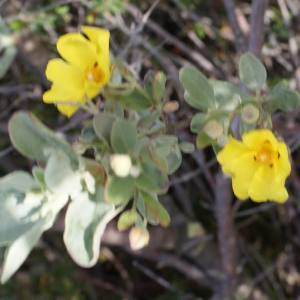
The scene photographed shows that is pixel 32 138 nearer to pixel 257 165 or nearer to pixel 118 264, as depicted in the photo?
pixel 257 165

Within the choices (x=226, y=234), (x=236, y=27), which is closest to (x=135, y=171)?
(x=236, y=27)

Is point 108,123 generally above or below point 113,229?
above

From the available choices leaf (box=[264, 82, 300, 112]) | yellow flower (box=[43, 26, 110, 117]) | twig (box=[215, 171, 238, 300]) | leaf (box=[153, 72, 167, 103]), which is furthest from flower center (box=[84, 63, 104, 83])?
twig (box=[215, 171, 238, 300])

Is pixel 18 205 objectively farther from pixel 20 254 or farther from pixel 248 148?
pixel 248 148

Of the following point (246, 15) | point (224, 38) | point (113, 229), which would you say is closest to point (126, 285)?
point (113, 229)

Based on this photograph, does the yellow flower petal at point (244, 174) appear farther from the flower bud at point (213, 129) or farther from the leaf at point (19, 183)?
the leaf at point (19, 183)

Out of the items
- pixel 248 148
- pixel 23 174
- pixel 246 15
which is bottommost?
pixel 246 15

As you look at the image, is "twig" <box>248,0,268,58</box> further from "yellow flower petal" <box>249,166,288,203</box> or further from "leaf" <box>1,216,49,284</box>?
"leaf" <box>1,216,49,284</box>
